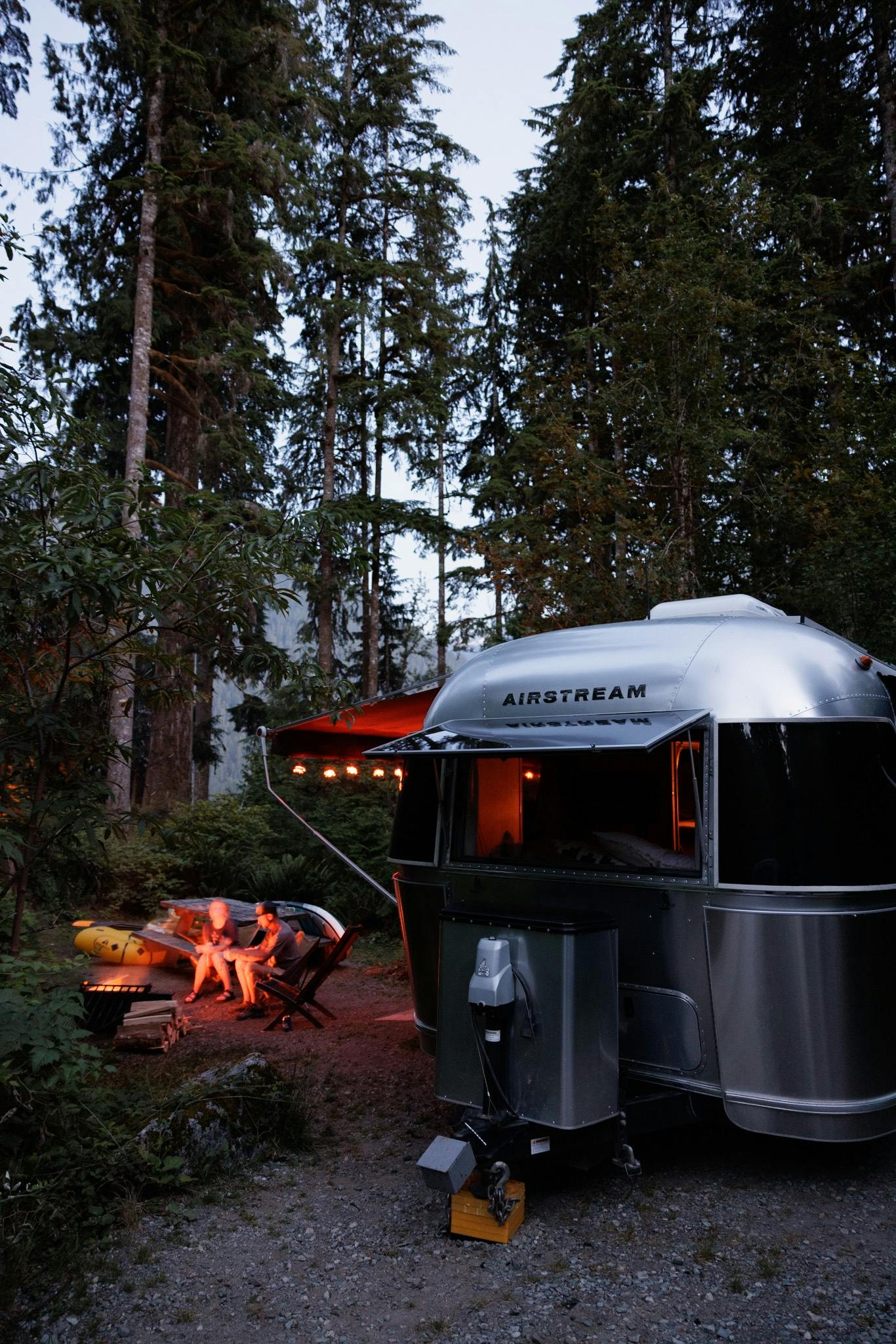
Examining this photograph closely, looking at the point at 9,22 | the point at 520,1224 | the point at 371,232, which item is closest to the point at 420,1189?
the point at 520,1224

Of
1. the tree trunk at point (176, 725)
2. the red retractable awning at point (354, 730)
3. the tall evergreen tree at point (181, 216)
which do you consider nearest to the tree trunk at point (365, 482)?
the tall evergreen tree at point (181, 216)

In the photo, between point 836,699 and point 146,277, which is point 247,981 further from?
point 146,277

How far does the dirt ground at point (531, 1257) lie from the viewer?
330cm

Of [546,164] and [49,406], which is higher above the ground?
[546,164]

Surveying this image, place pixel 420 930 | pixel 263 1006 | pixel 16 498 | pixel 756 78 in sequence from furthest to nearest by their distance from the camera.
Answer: pixel 756 78
pixel 263 1006
pixel 420 930
pixel 16 498

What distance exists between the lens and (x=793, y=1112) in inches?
161

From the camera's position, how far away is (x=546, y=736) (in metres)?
4.69

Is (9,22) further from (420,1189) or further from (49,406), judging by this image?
(420,1189)

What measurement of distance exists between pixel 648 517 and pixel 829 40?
34.6 feet

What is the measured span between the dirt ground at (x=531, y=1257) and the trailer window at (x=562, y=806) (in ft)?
5.35

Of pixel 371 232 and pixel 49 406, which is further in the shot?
pixel 371 232

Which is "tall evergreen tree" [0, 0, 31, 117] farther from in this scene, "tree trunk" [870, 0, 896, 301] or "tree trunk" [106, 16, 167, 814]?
"tree trunk" [870, 0, 896, 301]

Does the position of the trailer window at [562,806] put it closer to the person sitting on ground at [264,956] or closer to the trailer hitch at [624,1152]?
the trailer hitch at [624,1152]

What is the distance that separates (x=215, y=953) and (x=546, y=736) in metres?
5.38
